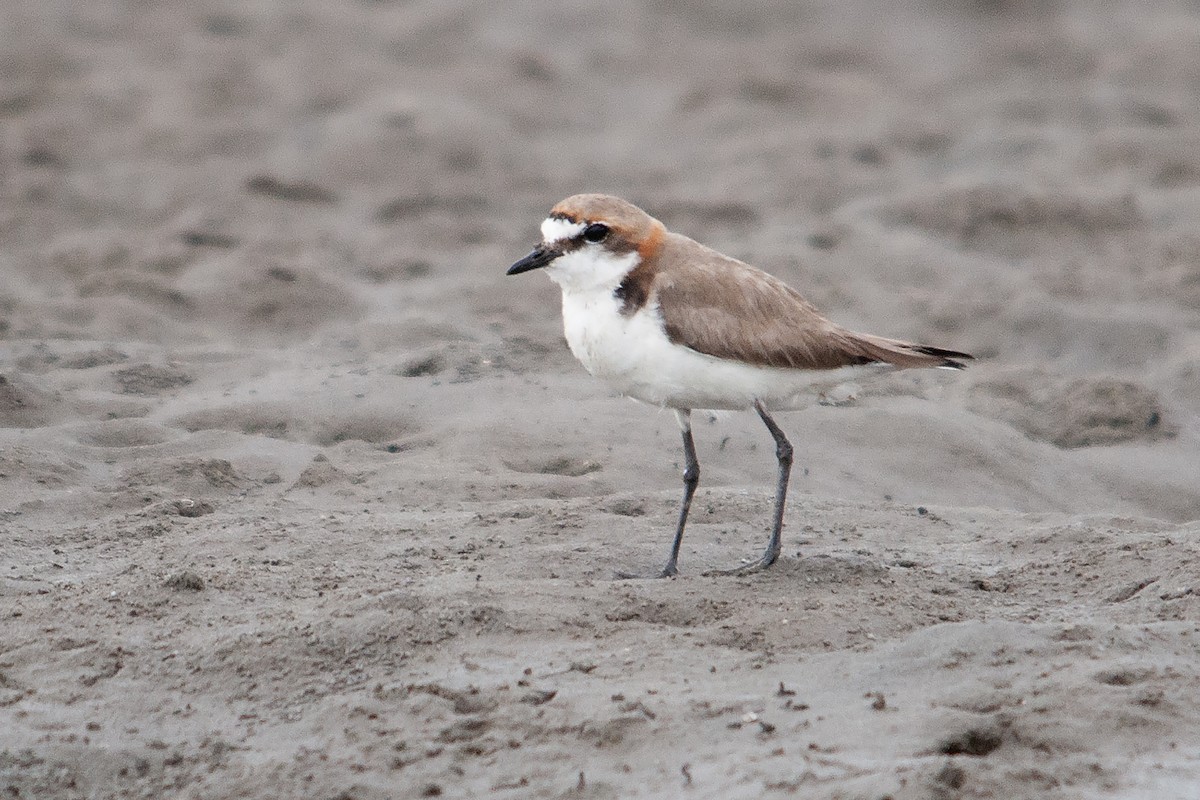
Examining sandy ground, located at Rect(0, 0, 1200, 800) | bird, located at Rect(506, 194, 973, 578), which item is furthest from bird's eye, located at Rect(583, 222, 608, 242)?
sandy ground, located at Rect(0, 0, 1200, 800)

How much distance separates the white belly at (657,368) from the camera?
19.1 ft

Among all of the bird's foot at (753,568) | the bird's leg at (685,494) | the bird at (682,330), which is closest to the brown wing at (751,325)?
the bird at (682,330)

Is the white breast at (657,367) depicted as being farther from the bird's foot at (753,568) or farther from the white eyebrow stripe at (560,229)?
the bird's foot at (753,568)

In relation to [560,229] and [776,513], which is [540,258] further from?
[776,513]

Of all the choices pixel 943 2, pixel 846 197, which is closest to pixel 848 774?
pixel 846 197

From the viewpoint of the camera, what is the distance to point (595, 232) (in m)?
5.91

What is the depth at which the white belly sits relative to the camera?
19.1 ft

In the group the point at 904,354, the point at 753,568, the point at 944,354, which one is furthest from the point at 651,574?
the point at 944,354

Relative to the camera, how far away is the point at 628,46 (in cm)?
1523

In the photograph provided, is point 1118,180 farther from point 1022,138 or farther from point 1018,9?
point 1018,9

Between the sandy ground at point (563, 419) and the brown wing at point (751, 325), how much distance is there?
0.81 metres

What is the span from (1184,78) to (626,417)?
9175 mm

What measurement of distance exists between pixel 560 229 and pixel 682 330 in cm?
63

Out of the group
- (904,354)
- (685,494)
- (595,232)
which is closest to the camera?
(595,232)
